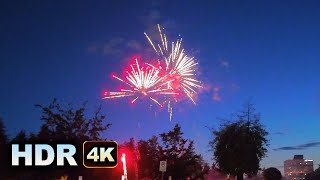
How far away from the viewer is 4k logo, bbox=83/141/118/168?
18688 mm

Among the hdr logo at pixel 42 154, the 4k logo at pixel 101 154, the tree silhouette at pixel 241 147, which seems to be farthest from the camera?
the tree silhouette at pixel 241 147

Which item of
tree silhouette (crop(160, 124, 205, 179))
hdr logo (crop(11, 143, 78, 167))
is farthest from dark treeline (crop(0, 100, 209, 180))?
hdr logo (crop(11, 143, 78, 167))

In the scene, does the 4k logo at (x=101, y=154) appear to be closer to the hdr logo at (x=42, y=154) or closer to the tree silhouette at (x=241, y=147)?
the hdr logo at (x=42, y=154)

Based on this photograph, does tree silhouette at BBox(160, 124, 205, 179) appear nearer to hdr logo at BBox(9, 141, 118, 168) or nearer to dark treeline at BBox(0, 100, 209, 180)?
dark treeline at BBox(0, 100, 209, 180)

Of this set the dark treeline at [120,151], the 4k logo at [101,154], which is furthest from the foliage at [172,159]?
the 4k logo at [101,154]

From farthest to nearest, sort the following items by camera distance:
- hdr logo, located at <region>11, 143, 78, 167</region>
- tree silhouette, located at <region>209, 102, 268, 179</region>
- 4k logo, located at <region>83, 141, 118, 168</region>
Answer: tree silhouette, located at <region>209, 102, 268, 179</region> → 4k logo, located at <region>83, 141, 118, 168</region> → hdr logo, located at <region>11, 143, 78, 167</region>

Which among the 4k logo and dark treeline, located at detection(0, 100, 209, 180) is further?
dark treeline, located at detection(0, 100, 209, 180)

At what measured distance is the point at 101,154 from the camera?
19.1m

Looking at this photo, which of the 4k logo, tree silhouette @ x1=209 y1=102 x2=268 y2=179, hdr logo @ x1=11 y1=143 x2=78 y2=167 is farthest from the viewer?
tree silhouette @ x1=209 y1=102 x2=268 y2=179

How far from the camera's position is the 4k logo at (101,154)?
18688 millimetres

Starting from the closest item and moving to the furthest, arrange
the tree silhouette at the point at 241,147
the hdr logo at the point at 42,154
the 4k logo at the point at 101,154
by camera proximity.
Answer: the hdr logo at the point at 42,154 → the 4k logo at the point at 101,154 → the tree silhouette at the point at 241,147

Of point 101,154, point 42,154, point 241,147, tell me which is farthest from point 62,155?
point 241,147

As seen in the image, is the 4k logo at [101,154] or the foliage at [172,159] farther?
the foliage at [172,159]

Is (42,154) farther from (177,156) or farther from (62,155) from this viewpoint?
(177,156)
